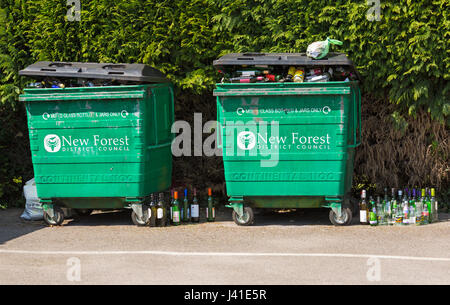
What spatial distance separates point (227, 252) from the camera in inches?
288

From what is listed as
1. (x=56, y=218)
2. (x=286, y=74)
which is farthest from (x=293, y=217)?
(x=56, y=218)

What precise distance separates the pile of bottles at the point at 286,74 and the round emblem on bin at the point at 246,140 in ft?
1.96

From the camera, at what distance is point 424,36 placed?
8562 mm

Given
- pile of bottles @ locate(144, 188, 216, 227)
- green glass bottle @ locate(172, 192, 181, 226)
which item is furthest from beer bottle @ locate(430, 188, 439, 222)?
green glass bottle @ locate(172, 192, 181, 226)

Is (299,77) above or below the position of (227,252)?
above

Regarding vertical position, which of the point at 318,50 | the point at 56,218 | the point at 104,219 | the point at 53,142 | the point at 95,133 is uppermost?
the point at 318,50

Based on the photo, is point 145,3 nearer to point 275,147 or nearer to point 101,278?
point 275,147

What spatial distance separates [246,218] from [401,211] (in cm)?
177

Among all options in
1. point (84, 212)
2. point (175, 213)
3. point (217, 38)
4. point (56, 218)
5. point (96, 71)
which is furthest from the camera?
point (84, 212)

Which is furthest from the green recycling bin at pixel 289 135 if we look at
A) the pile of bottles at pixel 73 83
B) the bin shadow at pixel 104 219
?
the bin shadow at pixel 104 219

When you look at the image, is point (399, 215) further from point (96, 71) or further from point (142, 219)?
point (96, 71)

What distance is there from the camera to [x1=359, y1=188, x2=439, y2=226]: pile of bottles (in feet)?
27.8

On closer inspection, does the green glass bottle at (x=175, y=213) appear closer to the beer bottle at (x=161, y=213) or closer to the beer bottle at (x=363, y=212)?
the beer bottle at (x=161, y=213)

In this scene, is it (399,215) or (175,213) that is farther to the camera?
(175,213)
